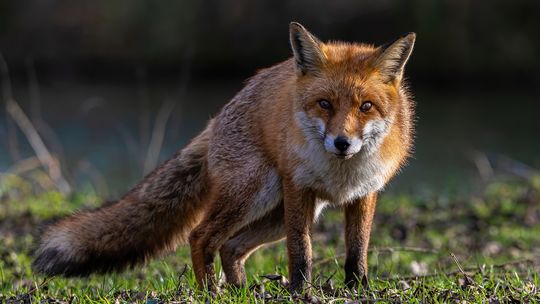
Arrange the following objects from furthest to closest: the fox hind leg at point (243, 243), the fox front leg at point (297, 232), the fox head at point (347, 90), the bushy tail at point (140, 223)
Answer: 1. the fox hind leg at point (243, 243)
2. the bushy tail at point (140, 223)
3. the fox front leg at point (297, 232)
4. the fox head at point (347, 90)

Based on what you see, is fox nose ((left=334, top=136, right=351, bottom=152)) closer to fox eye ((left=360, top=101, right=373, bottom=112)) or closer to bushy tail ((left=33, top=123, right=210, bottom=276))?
fox eye ((left=360, top=101, right=373, bottom=112))

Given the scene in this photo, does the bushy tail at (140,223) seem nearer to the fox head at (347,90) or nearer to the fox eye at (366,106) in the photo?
the fox head at (347,90)

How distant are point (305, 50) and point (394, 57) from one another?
21.4 inches

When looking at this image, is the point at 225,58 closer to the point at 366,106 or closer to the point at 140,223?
the point at 140,223

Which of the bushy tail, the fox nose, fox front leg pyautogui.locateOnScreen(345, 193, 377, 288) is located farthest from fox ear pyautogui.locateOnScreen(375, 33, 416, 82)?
the bushy tail

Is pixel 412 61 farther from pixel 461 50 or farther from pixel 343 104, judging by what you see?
pixel 343 104

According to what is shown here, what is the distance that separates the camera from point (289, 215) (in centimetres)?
564

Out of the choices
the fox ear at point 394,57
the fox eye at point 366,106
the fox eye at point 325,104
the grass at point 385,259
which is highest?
the fox ear at point 394,57

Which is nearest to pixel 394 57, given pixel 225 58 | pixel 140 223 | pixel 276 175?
pixel 276 175

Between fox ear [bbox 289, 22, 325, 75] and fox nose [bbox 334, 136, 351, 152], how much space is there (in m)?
0.64

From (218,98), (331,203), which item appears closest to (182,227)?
(331,203)

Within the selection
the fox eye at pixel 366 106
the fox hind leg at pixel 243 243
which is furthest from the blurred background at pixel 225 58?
the fox eye at pixel 366 106

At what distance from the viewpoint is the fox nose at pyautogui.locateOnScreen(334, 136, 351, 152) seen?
5055 mm

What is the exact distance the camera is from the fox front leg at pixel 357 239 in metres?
5.82
